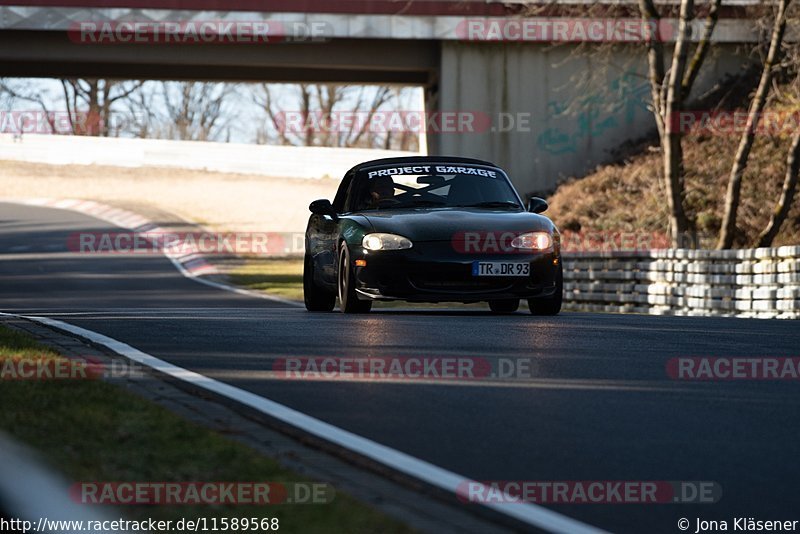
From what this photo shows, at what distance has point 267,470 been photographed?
5.25 meters

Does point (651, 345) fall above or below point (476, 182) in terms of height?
below

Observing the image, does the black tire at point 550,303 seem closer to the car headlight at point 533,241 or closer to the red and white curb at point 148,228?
the car headlight at point 533,241

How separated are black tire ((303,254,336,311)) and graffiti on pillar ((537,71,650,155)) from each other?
23871 millimetres

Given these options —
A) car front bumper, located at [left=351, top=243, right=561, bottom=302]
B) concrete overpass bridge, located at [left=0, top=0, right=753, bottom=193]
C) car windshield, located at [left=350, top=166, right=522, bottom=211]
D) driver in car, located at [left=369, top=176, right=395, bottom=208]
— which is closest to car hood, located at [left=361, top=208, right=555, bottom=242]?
car front bumper, located at [left=351, top=243, right=561, bottom=302]

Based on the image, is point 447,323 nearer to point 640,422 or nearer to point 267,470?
point 640,422

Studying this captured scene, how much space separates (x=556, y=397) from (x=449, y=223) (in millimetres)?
5908

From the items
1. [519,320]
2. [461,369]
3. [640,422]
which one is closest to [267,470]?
[640,422]

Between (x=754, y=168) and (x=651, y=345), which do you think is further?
(x=754, y=168)

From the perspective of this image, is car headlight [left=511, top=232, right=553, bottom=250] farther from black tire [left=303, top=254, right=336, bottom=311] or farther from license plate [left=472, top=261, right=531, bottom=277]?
black tire [left=303, top=254, right=336, bottom=311]

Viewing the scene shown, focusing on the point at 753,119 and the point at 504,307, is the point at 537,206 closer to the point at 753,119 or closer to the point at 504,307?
the point at 504,307

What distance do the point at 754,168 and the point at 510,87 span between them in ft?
22.1

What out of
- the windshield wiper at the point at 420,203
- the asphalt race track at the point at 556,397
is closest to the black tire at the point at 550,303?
the asphalt race track at the point at 556,397

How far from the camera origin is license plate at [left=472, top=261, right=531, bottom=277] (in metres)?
13.1

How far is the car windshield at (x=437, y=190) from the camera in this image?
1437cm
